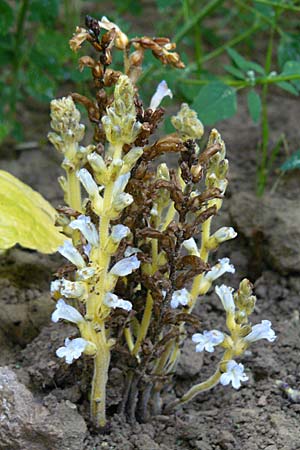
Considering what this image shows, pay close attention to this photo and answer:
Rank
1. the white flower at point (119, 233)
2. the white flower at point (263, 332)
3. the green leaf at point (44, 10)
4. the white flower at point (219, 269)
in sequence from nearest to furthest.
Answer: the white flower at point (119, 233) < the white flower at point (263, 332) < the white flower at point (219, 269) < the green leaf at point (44, 10)

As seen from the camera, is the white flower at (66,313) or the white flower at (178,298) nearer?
the white flower at (66,313)

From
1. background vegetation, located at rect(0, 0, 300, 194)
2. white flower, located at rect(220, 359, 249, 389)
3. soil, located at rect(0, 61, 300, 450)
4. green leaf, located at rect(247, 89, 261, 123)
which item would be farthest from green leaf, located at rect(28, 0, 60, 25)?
white flower, located at rect(220, 359, 249, 389)

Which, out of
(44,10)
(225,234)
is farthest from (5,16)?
(225,234)

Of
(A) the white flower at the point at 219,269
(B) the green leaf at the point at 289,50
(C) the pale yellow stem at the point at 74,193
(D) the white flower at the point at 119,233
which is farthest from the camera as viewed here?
(B) the green leaf at the point at 289,50

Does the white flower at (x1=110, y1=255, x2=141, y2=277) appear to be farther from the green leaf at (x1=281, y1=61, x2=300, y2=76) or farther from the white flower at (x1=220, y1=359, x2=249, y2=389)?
the green leaf at (x1=281, y1=61, x2=300, y2=76)

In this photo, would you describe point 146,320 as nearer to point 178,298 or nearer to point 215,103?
point 178,298

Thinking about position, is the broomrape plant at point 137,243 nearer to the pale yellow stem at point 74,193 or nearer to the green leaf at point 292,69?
the pale yellow stem at point 74,193

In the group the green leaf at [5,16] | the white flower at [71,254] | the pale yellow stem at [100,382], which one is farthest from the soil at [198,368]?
the green leaf at [5,16]
